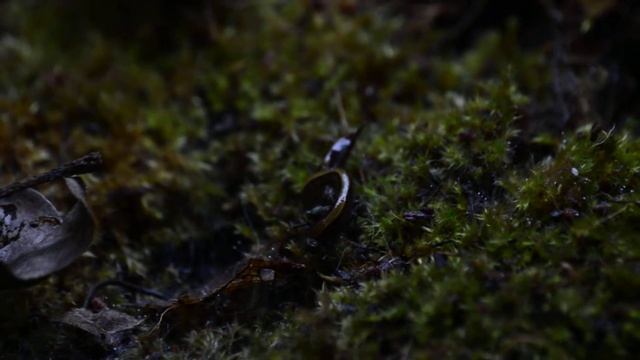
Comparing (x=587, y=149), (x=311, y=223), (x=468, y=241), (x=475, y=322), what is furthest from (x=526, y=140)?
(x=475, y=322)

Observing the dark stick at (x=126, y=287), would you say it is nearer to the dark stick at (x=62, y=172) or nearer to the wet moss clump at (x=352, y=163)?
the wet moss clump at (x=352, y=163)

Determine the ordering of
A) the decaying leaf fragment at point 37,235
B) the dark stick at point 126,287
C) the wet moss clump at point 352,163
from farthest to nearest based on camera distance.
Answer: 1. the dark stick at point 126,287
2. the decaying leaf fragment at point 37,235
3. the wet moss clump at point 352,163

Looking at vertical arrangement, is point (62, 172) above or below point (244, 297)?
above

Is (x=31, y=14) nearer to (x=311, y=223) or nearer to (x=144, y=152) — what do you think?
(x=144, y=152)

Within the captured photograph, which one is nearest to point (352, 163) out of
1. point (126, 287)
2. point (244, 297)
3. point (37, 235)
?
point (244, 297)

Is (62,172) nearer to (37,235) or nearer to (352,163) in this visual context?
(37,235)

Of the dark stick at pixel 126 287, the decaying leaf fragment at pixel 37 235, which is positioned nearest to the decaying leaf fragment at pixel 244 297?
the dark stick at pixel 126 287
